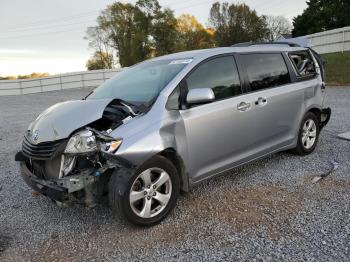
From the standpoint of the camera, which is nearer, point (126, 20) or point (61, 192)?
point (61, 192)

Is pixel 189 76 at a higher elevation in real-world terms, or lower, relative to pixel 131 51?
lower

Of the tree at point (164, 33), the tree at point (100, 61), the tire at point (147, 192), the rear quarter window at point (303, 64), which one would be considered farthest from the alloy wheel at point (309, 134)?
the tree at point (100, 61)

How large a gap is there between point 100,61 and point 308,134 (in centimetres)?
4932

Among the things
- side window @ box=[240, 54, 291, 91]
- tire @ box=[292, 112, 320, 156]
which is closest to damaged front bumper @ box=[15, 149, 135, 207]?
side window @ box=[240, 54, 291, 91]

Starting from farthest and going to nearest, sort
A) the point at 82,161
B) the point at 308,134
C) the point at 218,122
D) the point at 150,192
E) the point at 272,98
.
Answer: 1. the point at 308,134
2. the point at 272,98
3. the point at 218,122
4. the point at 150,192
5. the point at 82,161

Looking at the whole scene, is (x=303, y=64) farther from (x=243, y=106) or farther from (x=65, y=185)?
(x=65, y=185)

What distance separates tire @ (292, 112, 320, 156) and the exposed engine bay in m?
2.84

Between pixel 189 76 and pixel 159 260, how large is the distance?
6.30ft

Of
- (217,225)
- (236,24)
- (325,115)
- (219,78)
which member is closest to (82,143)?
(217,225)

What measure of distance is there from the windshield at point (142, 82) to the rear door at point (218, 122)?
27 cm

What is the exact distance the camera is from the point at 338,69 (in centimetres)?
1839

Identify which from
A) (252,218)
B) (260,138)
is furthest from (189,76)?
(252,218)

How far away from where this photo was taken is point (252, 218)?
143 inches

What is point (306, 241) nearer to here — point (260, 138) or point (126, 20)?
point (260, 138)
